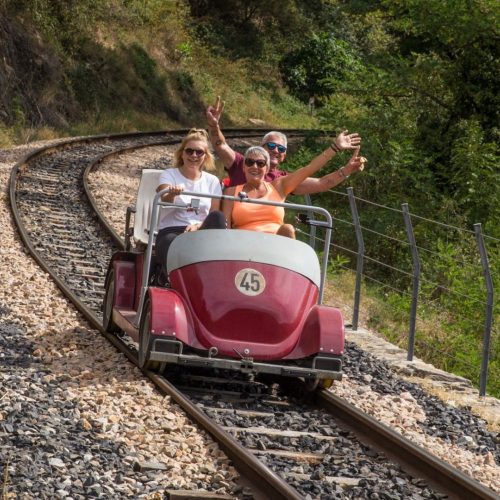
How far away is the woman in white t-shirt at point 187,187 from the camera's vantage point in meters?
8.83

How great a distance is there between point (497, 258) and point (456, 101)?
7204 mm

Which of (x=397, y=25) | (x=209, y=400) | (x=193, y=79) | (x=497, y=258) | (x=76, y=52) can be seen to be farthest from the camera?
(x=193, y=79)

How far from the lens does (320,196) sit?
821 inches

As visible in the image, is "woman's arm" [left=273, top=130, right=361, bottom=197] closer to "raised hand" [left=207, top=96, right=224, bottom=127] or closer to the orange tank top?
the orange tank top

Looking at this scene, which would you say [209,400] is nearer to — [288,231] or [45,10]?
[288,231]

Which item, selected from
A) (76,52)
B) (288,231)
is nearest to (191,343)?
(288,231)

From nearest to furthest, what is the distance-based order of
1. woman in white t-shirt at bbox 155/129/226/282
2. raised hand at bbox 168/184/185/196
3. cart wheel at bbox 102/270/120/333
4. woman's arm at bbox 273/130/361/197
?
raised hand at bbox 168/184/185/196
woman in white t-shirt at bbox 155/129/226/282
woman's arm at bbox 273/130/361/197
cart wheel at bbox 102/270/120/333

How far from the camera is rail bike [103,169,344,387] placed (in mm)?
8047

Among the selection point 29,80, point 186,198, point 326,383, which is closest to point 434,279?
point 186,198

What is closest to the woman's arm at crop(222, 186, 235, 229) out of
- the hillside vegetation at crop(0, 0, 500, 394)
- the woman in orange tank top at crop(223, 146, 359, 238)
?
the woman in orange tank top at crop(223, 146, 359, 238)

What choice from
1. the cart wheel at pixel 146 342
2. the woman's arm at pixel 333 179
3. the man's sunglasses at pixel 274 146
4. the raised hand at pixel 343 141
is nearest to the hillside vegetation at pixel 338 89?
the woman's arm at pixel 333 179

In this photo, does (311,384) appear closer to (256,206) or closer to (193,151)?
(256,206)

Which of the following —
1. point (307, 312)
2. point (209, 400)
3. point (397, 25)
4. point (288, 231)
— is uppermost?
point (397, 25)

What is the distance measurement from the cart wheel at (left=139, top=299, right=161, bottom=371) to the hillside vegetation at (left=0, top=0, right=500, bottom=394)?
300cm
